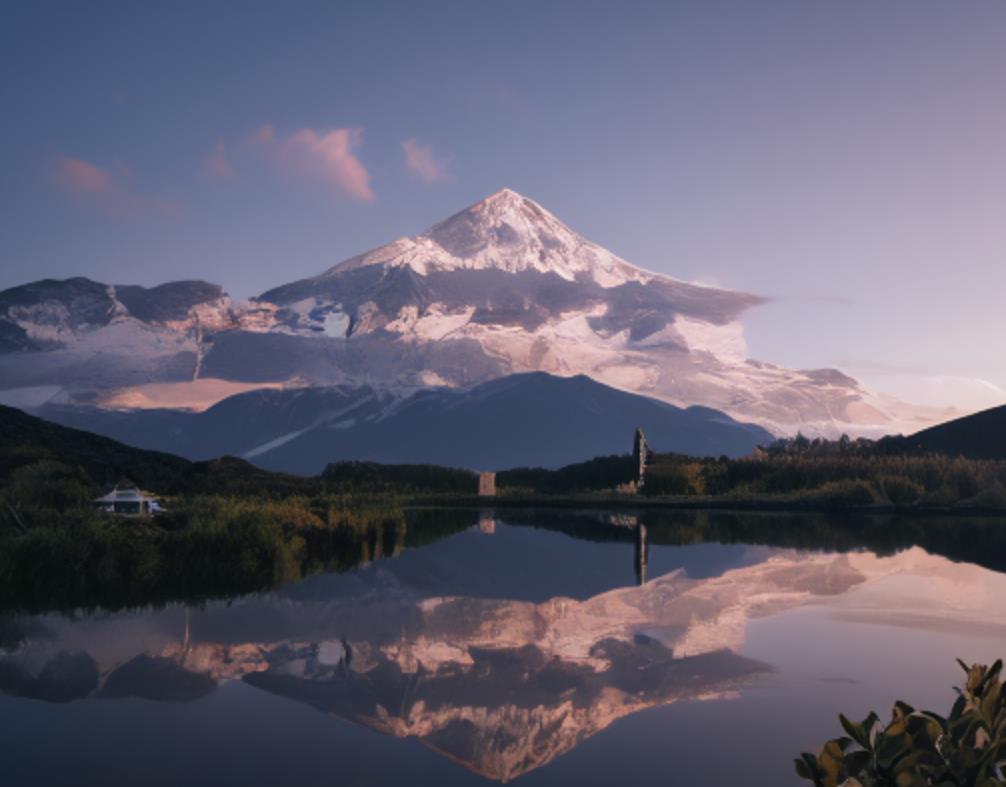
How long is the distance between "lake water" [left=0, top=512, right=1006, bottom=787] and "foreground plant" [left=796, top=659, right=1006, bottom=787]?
1.89m

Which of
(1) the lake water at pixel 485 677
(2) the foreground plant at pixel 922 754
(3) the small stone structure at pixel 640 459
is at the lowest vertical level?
(1) the lake water at pixel 485 677

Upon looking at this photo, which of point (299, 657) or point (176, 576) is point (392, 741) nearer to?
point (299, 657)

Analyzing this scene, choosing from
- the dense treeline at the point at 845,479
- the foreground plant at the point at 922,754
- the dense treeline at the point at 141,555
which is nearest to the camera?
the foreground plant at the point at 922,754

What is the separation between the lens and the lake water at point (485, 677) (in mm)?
7645

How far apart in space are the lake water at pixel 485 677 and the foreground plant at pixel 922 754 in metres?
1.89

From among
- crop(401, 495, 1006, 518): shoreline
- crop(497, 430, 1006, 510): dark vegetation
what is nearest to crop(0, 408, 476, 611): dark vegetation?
crop(401, 495, 1006, 518): shoreline

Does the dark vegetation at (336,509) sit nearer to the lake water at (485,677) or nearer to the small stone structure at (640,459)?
the small stone structure at (640,459)

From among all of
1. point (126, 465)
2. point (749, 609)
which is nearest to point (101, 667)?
point (749, 609)

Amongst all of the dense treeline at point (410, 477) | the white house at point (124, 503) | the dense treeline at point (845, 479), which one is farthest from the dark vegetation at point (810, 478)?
the white house at point (124, 503)

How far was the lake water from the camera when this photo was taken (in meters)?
7.64

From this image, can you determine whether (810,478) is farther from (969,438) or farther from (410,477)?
(410,477)

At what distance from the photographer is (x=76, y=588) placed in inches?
658

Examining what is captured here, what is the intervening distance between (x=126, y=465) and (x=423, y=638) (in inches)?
979

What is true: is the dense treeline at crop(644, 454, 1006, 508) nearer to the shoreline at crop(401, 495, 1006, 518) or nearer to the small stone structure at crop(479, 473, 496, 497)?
the shoreline at crop(401, 495, 1006, 518)
